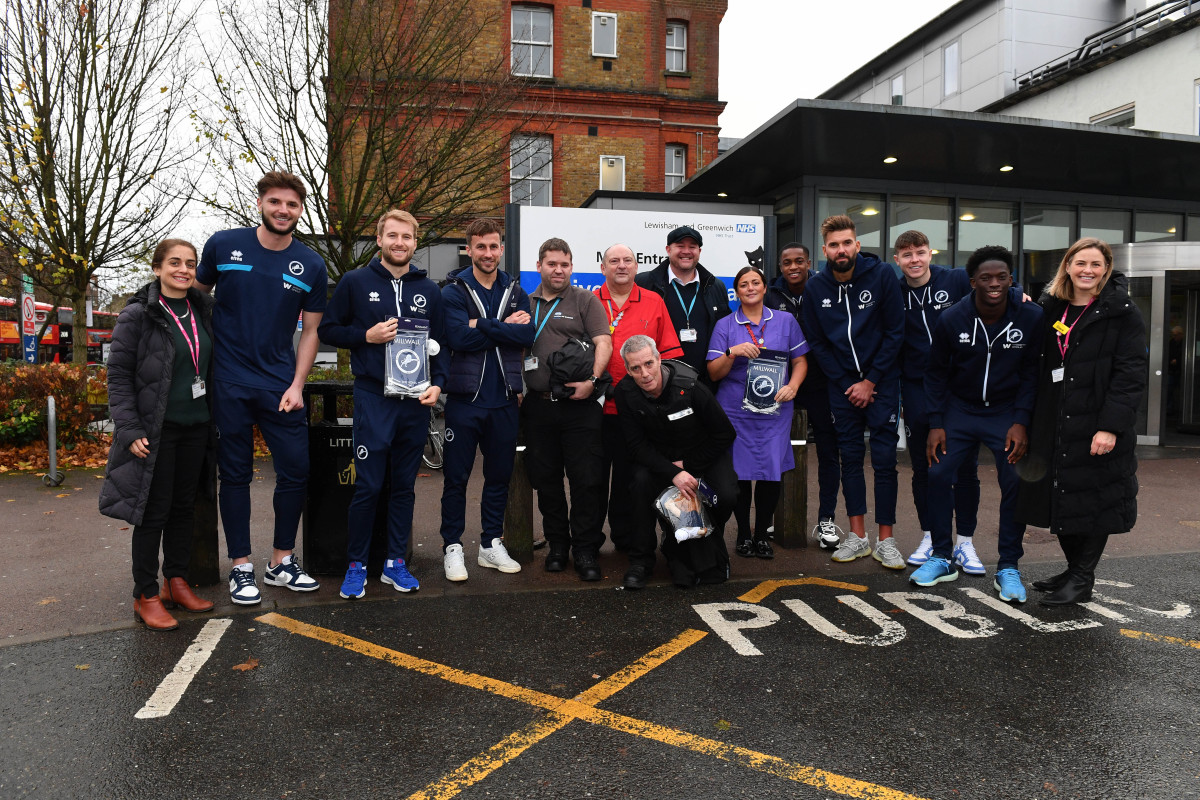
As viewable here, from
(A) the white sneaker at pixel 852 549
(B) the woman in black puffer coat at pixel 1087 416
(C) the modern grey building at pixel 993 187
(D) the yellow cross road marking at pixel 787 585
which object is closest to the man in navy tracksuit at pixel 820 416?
(A) the white sneaker at pixel 852 549

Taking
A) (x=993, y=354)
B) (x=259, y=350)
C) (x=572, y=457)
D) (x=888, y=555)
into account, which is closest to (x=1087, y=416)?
(x=993, y=354)

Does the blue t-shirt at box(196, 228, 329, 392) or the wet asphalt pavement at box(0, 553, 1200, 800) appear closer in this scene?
the wet asphalt pavement at box(0, 553, 1200, 800)

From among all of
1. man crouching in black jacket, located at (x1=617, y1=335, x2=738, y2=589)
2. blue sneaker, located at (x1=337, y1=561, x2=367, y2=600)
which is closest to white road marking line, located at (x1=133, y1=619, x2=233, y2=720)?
blue sneaker, located at (x1=337, y1=561, x2=367, y2=600)

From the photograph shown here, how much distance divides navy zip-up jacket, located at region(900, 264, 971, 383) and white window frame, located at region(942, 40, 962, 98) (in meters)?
23.9

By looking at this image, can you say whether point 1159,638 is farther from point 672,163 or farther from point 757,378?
point 672,163

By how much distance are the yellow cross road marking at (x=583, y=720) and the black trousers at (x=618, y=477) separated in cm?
144

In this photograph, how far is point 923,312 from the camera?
A: 5336 millimetres

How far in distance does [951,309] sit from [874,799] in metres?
3.20

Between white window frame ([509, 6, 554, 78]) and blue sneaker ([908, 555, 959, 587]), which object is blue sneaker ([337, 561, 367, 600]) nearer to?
blue sneaker ([908, 555, 959, 587])

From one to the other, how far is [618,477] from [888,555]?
→ 6.16 ft

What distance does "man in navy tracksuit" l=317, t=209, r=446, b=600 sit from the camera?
4484 millimetres

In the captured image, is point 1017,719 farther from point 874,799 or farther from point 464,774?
point 464,774

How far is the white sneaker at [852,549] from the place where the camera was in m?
5.29

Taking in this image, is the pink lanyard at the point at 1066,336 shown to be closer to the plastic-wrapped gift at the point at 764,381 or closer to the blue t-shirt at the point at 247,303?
the plastic-wrapped gift at the point at 764,381
